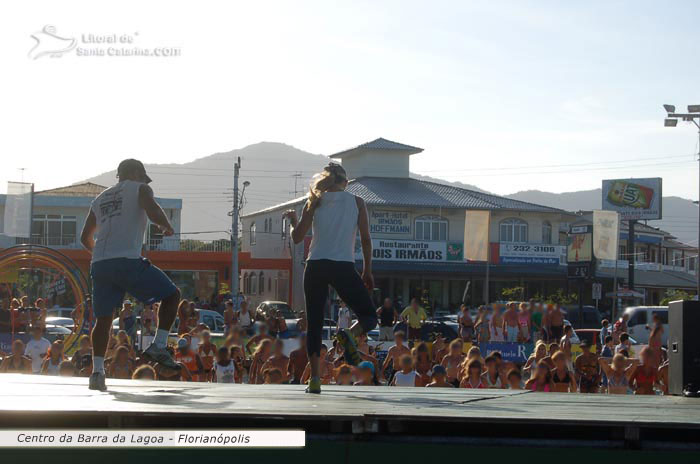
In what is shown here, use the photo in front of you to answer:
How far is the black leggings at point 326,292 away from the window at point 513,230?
54046 millimetres

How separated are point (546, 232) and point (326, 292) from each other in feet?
183

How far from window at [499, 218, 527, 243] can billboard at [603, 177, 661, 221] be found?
472 inches

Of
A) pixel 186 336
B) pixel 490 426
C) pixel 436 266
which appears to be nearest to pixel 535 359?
pixel 186 336

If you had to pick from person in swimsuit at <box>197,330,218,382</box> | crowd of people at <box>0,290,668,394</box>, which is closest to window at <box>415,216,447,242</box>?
crowd of people at <box>0,290,668,394</box>

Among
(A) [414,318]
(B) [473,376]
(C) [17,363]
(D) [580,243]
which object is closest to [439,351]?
(B) [473,376]

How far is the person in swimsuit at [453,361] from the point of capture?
13.3 m

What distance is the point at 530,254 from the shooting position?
58.4m

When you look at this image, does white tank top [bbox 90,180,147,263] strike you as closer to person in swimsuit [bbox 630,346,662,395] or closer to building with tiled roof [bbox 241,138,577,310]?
person in swimsuit [bbox 630,346,662,395]

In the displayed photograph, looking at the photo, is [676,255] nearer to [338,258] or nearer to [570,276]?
[570,276]

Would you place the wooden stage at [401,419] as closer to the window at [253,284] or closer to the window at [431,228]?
the window at [431,228]

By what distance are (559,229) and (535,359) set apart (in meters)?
51.0

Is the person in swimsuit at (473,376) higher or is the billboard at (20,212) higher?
the billboard at (20,212)

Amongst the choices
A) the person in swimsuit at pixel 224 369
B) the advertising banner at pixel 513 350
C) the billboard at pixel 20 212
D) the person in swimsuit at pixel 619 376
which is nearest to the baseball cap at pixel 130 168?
the person in swimsuit at pixel 224 369

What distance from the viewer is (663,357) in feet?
50.5
